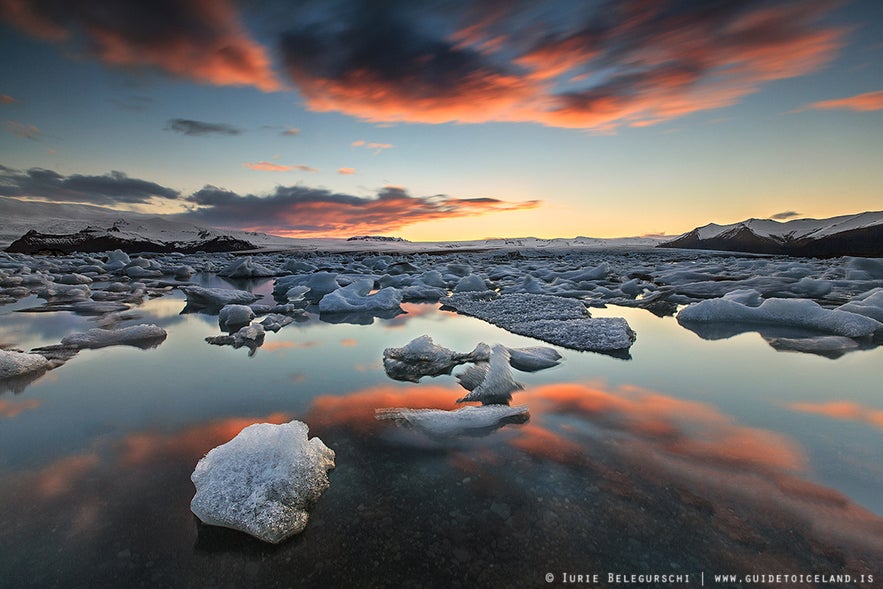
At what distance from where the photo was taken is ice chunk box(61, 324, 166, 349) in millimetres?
3711

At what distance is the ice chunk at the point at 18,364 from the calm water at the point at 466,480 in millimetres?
185

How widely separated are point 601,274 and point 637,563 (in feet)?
37.3

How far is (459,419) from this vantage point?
6.78 ft

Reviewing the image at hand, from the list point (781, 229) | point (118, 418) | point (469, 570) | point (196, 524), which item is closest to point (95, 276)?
point (118, 418)

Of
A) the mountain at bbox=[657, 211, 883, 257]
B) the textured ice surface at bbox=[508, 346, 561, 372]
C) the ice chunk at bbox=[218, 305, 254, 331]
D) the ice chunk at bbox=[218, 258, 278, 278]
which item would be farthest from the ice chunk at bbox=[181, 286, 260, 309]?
the mountain at bbox=[657, 211, 883, 257]

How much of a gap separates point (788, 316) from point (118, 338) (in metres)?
7.81

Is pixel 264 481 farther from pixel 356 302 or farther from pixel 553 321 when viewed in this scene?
pixel 356 302

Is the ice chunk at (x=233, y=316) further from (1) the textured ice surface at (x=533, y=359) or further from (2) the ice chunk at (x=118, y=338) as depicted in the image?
(1) the textured ice surface at (x=533, y=359)

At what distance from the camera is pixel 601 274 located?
11.6 meters

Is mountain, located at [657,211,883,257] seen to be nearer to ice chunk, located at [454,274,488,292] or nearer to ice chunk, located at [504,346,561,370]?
ice chunk, located at [454,274,488,292]

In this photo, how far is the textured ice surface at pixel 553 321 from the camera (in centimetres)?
385

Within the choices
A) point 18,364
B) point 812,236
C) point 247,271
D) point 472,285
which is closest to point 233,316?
point 18,364

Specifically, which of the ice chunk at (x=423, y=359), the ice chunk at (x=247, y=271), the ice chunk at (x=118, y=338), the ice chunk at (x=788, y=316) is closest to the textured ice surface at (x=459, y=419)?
the ice chunk at (x=423, y=359)

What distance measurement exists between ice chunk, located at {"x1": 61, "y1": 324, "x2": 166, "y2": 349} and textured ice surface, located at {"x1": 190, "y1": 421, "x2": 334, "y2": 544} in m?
3.03
